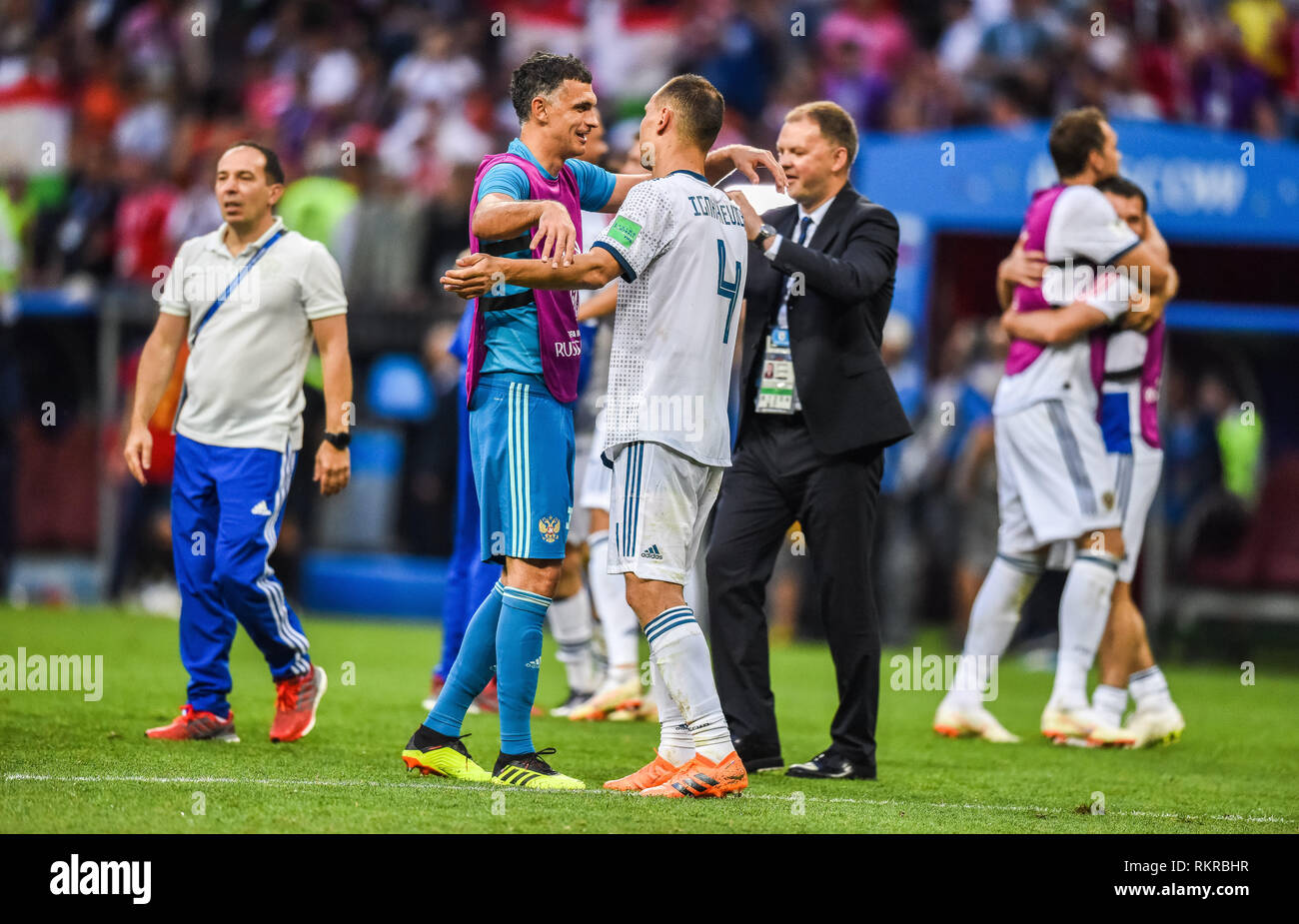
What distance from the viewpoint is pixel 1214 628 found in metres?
14.4

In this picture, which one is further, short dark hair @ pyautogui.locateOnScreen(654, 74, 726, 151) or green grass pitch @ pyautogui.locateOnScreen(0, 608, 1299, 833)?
short dark hair @ pyautogui.locateOnScreen(654, 74, 726, 151)

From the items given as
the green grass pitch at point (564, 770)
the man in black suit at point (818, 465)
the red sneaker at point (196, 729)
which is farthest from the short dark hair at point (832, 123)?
the red sneaker at point (196, 729)

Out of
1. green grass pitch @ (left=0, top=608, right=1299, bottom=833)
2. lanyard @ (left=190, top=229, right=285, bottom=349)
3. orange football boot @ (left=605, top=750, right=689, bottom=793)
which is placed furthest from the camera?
lanyard @ (left=190, top=229, right=285, bottom=349)

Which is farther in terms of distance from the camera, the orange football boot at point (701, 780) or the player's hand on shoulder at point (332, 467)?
the player's hand on shoulder at point (332, 467)

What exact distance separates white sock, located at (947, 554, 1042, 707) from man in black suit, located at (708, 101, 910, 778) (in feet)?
4.97

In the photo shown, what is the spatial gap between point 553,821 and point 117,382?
34.8ft

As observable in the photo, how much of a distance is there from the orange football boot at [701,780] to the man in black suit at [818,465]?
2.95 feet

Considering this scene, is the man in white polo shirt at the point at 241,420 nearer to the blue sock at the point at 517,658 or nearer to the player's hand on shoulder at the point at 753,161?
the blue sock at the point at 517,658

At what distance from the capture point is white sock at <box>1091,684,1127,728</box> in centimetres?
811

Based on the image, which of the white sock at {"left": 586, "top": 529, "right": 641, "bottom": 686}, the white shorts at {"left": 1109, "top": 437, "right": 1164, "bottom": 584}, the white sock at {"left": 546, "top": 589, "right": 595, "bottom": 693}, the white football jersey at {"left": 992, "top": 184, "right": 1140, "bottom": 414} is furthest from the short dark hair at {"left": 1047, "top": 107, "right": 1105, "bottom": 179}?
the white sock at {"left": 546, "top": 589, "right": 595, "bottom": 693}

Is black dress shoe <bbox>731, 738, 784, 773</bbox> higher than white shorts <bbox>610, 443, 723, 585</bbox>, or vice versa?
white shorts <bbox>610, 443, 723, 585</bbox>

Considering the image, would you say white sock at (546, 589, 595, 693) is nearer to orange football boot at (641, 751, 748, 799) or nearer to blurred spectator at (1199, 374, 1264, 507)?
orange football boot at (641, 751, 748, 799)

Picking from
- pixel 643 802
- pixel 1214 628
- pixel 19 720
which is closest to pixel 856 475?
pixel 643 802

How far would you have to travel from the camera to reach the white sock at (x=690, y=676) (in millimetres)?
5637
